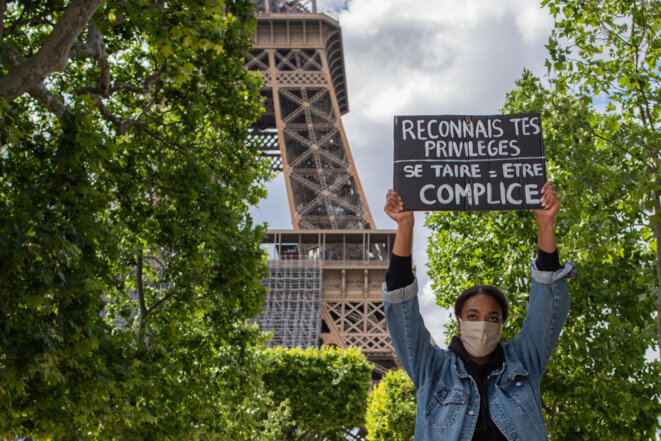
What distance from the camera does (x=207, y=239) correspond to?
35.0 feet

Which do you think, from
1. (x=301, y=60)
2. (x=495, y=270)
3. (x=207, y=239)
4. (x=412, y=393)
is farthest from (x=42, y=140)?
(x=301, y=60)

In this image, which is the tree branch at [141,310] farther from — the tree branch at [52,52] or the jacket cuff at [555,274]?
the jacket cuff at [555,274]

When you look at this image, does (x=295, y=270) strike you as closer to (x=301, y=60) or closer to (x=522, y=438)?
(x=301, y=60)

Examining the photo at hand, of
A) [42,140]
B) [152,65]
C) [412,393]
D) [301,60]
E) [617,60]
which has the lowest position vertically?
[412,393]

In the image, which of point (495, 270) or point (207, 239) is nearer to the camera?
point (207, 239)

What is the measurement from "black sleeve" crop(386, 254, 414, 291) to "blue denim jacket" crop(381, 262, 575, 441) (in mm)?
33

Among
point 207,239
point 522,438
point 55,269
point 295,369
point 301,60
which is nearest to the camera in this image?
point 522,438

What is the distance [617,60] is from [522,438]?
7.13 metres

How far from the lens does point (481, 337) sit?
295 cm

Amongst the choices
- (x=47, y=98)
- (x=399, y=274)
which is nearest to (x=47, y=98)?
(x=47, y=98)

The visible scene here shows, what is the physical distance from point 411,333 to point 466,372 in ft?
0.88

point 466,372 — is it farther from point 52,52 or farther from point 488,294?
point 52,52

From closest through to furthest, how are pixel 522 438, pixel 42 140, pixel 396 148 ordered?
pixel 522 438, pixel 396 148, pixel 42 140

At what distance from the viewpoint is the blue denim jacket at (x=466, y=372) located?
272 cm
